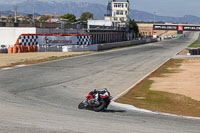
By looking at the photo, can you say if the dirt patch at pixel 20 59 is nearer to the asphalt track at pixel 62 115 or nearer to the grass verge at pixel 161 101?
the asphalt track at pixel 62 115

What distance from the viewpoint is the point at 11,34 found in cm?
4697

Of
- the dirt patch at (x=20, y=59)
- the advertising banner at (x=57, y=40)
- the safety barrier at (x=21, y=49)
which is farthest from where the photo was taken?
the advertising banner at (x=57, y=40)

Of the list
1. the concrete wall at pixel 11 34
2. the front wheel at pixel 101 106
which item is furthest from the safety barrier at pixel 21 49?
the front wheel at pixel 101 106

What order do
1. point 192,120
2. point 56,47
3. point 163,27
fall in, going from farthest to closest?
1. point 163,27
2. point 56,47
3. point 192,120

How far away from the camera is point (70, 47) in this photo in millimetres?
45312

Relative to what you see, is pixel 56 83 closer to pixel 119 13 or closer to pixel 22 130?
pixel 22 130

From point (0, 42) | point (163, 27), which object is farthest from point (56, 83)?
point (163, 27)

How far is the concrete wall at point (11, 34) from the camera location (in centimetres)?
4659

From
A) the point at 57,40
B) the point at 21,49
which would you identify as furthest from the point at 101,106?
the point at 57,40

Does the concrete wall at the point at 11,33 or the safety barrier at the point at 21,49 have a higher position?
the concrete wall at the point at 11,33

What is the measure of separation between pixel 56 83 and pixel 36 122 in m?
10.1

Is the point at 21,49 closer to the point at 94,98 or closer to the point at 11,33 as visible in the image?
the point at 11,33

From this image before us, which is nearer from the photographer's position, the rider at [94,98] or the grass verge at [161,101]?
the rider at [94,98]

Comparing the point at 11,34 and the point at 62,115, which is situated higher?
the point at 11,34
